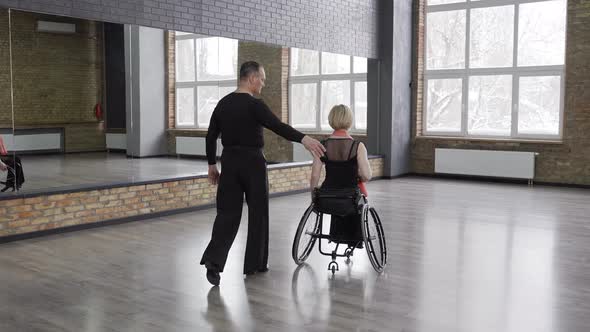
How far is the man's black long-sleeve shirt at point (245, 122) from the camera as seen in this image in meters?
3.98

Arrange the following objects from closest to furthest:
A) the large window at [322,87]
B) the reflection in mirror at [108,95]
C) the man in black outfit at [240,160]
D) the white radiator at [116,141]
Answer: the man in black outfit at [240,160]
the reflection in mirror at [108,95]
the white radiator at [116,141]
the large window at [322,87]

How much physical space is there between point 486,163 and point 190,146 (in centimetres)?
525

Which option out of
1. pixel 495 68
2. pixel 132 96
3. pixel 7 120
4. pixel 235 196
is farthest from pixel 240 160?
pixel 495 68

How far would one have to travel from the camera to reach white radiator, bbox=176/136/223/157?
23.4 ft

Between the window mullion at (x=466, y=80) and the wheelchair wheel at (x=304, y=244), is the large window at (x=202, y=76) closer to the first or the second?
the wheelchair wheel at (x=304, y=244)

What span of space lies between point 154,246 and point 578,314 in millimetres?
3341

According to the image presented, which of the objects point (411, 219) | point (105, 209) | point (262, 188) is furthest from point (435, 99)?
point (262, 188)

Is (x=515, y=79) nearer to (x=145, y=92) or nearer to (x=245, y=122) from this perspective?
(x=145, y=92)

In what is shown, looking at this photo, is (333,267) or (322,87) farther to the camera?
(322,87)

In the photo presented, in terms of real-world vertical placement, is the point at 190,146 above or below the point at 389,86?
below

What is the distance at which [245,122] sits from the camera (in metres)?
4.02

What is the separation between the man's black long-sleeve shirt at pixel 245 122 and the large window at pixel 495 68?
6963 millimetres

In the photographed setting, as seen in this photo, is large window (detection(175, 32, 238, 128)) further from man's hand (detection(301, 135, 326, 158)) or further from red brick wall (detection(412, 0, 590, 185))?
red brick wall (detection(412, 0, 590, 185))

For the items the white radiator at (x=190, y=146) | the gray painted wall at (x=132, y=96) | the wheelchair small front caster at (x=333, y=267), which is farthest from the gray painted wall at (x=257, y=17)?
the wheelchair small front caster at (x=333, y=267)
